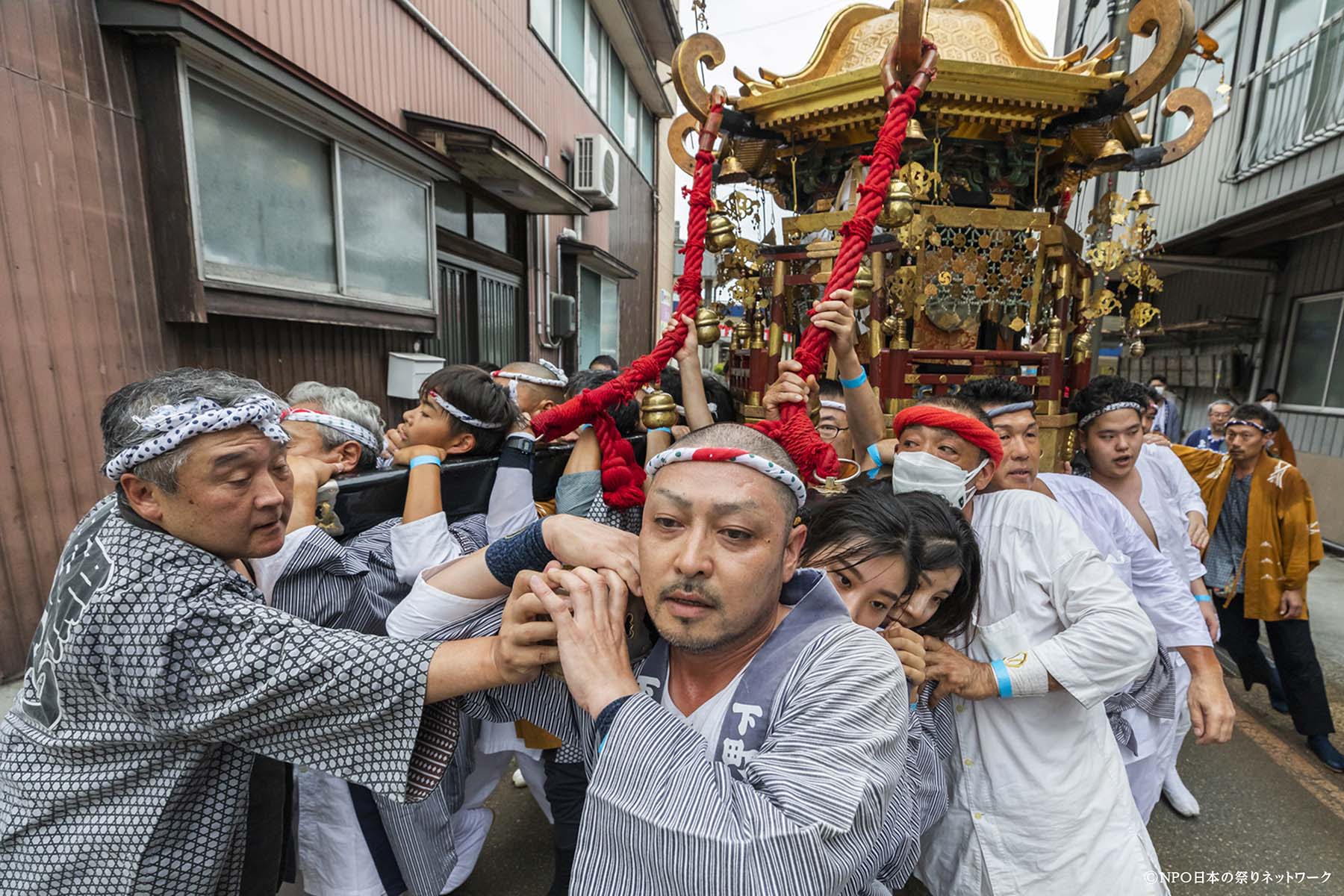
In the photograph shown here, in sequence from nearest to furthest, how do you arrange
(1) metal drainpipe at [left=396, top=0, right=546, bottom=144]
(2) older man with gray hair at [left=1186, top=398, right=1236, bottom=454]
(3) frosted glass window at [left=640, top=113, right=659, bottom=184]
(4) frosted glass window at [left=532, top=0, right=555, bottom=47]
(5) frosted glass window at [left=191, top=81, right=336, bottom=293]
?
1. (5) frosted glass window at [left=191, top=81, right=336, bottom=293]
2. (1) metal drainpipe at [left=396, top=0, right=546, bottom=144]
3. (2) older man with gray hair at [left=1186, top=398, right=1236, bottom=454]
4. (4) frosted glass window at [left=532, top=0, right=555, bottom=47]
5. (3) frosted glass window at [left=640, top=113, right=659, bottom=184]

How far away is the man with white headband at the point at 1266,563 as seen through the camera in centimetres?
370

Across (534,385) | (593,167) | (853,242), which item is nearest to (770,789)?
(853,242)

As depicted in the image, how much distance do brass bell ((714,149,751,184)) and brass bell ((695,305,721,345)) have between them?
155 cm

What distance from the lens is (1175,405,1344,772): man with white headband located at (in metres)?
3.70

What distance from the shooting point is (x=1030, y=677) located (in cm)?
183

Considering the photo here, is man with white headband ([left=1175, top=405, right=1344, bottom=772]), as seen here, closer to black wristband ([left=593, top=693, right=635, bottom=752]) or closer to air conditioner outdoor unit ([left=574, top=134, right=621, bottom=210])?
black wristband ([left=593, top=693, right=635, bottom=752])

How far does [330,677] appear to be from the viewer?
4.16ft

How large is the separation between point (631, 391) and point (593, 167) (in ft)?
29.9

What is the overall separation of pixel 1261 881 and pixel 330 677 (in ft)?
12.7

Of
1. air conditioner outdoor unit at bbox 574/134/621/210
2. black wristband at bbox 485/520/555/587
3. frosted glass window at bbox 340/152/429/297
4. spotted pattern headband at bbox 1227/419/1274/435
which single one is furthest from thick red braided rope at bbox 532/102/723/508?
air conditioner outdoor unit at bbox 574/134/621/210

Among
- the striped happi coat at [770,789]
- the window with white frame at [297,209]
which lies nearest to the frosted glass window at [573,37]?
the window with white frame at [297,209]

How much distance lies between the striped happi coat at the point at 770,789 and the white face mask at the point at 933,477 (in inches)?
37.8

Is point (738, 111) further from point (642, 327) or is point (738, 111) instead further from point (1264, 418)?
point (642, 327)

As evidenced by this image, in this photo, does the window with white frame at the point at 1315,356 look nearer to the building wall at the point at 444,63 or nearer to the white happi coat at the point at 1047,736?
the white happi coat at the point at 1047,736
